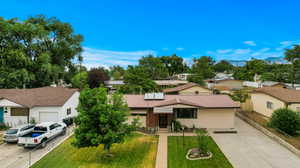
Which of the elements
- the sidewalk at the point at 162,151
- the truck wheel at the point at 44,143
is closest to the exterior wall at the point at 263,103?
the sidewalk at the point at 162,151

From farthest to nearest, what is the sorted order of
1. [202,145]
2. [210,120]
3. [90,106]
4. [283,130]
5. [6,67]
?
[6,67], [210,120], [283,130], [202,145], [90,106]

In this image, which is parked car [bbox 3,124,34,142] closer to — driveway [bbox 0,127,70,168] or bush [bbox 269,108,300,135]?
driveway [bbox 0,127,70,168]

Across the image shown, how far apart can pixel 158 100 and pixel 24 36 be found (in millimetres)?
28765

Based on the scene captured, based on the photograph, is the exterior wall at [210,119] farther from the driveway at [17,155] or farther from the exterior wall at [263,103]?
the driveway at [17,155]

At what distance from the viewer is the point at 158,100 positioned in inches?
709

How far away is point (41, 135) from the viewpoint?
40.9 feet

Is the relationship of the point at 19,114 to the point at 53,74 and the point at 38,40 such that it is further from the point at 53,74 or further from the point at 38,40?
the point at 38,40

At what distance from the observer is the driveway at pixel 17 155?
10119mm

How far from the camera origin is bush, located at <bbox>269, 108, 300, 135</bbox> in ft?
46.2

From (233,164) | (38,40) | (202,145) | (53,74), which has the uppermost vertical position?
(38,40)

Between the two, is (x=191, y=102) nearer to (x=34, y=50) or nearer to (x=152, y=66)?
(x=34, y=50)

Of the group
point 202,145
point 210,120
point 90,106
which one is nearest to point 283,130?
point 210,120

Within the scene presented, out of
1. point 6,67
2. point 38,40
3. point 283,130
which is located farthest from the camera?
point 38,40

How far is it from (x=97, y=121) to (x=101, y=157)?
9.85 ft
